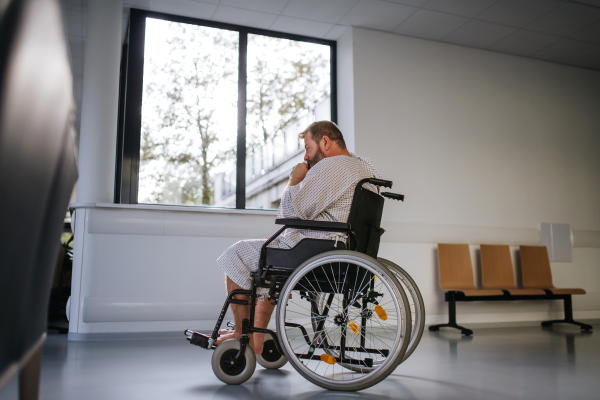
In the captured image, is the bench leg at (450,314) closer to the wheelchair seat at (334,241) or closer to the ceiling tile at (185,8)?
the wheelchair seat at (334,241)

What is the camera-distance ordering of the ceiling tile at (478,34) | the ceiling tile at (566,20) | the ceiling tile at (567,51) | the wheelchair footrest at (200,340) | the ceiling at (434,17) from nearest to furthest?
the wheelchair footrest at (200,340)
the ceiling at (434,17)
the ceiling tile at (566,20)
the ceiling tile at (478,34)
the ceiling tile at (567,51)

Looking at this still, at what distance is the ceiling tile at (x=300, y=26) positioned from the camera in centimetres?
434

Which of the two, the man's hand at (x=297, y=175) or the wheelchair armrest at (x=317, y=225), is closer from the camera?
the wheelchair armrest at (x=317, y=225)

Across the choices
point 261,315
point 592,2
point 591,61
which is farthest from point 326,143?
point 591,61

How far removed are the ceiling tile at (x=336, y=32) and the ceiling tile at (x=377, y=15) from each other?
0.08 meters

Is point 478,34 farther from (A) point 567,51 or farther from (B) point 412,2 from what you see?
(A) point 567,51

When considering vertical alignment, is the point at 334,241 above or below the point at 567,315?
above

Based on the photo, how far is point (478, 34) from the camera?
4.68 metres

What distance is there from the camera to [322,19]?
4355 millimetres

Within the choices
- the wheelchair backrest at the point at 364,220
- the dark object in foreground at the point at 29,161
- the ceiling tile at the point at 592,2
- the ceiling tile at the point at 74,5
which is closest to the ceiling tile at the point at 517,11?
the ceiling tile at the point at 592,2

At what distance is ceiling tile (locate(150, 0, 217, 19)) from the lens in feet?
13.2

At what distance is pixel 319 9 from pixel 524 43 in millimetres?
2252

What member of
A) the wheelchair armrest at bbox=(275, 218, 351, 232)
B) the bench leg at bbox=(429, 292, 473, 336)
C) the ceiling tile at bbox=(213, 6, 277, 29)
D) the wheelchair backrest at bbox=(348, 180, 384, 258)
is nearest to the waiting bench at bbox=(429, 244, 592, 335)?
the bench leg at bbox=(429, 292, 473, 336)

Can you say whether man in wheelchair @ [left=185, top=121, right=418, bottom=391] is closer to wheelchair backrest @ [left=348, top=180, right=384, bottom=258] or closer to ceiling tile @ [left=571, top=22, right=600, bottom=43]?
wheelchair backrest @ [left=348, top=180, right=384, bottom=258]
